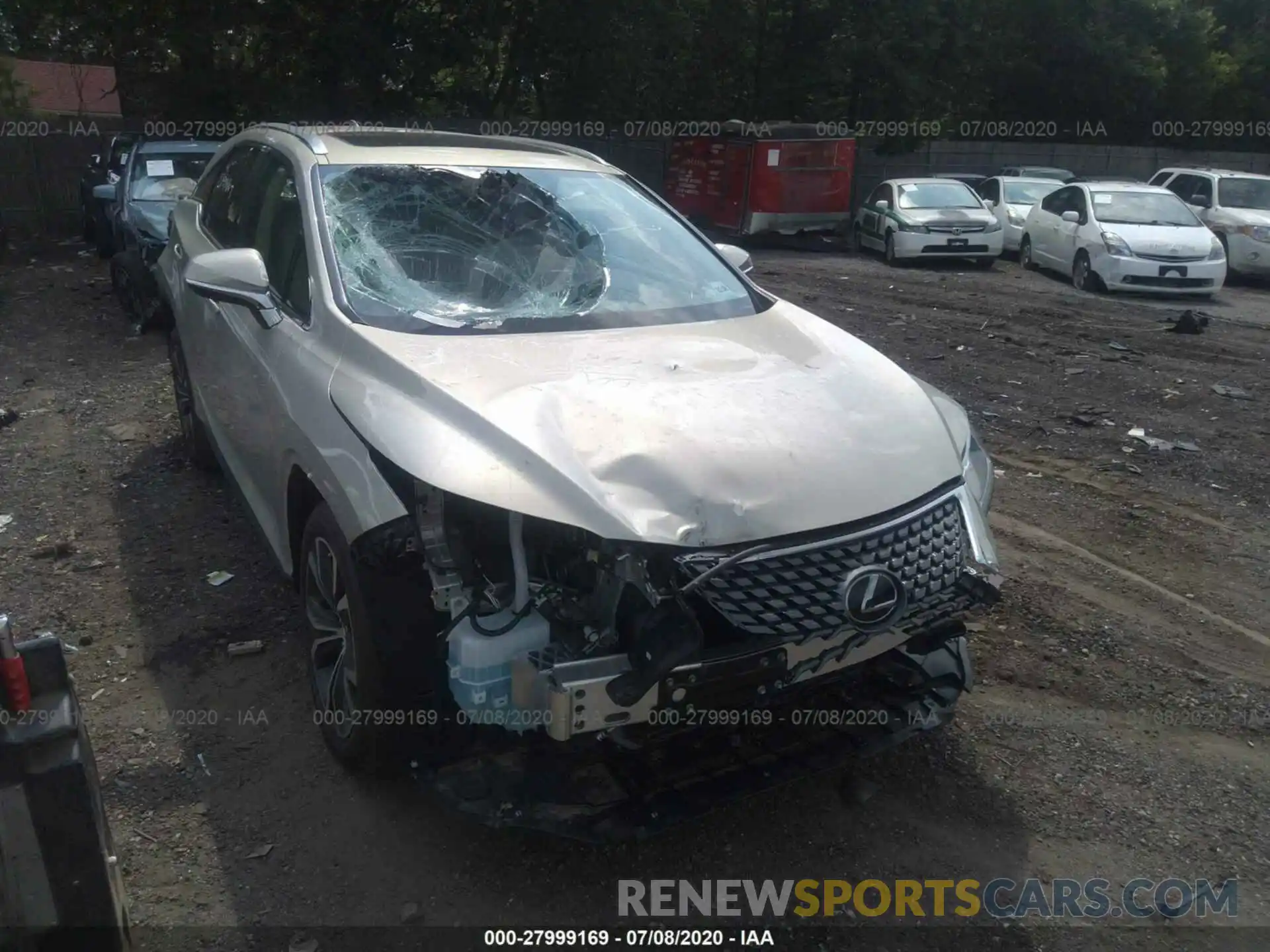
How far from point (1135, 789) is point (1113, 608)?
1.29 metres

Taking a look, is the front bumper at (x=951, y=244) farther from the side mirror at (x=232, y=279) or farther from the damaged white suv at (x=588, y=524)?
the side mirror at (x=232, y=279)

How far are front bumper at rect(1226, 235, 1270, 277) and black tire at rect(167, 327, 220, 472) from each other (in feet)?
48.3

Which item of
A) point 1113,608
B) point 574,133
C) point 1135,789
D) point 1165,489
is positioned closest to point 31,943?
Answer: point 1135,789

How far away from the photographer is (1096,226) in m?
13.7

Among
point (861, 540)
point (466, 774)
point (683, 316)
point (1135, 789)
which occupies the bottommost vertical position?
point (1135, 789)

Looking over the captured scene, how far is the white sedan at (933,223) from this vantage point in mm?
15883

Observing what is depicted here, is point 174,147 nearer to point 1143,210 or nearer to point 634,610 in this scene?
point 634,610

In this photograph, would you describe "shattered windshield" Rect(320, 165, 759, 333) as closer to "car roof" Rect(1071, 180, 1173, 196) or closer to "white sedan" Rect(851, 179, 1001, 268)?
"car roof" Rect(1071, 180, 1173, 196)

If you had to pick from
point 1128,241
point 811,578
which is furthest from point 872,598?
point 1128,241

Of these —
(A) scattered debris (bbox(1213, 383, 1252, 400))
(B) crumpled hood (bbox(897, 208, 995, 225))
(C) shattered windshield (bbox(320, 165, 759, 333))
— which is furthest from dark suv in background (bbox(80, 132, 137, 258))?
(A) scattered debris (bbox(1213, 383, 1252, 400))

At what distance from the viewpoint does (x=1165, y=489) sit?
594cm

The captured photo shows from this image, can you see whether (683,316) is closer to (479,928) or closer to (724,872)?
(724,872)

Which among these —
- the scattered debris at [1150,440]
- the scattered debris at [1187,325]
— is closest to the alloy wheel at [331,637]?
the scattered debris at [1150,440]

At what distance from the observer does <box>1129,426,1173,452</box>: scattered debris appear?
21.9 feet
